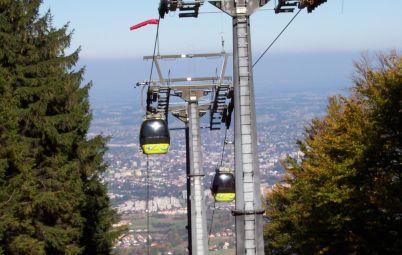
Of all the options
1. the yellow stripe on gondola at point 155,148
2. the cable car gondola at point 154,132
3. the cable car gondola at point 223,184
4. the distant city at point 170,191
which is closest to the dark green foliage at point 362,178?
the cable car gondola at point 223,184

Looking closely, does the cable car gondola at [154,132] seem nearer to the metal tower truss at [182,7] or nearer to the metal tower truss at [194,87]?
the metal tower truss at [182,7]

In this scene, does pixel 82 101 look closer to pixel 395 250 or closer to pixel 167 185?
pixel 395 250

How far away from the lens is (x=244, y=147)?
28.2ft

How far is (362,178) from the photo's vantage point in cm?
2223

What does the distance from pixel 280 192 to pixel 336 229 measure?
1404 centimetres

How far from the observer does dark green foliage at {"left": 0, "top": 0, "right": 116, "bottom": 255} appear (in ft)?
55.5

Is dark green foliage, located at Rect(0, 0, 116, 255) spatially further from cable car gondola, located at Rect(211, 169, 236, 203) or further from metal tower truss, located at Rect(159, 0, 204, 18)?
metal tower truss, located at Rect(159, 0, 204, 18)

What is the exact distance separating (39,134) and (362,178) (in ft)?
30.8

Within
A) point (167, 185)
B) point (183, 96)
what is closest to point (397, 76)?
point (183, 96)

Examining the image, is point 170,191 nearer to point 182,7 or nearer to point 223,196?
point 223,196

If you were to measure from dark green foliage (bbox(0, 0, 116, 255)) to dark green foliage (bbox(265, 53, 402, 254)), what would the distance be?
7736 millimetres

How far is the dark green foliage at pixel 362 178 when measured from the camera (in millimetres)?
20266

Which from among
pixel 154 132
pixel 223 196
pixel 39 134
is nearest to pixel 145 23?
pixel 154 132

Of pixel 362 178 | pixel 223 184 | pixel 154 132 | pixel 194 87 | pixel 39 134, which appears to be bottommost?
pixel 223 184
